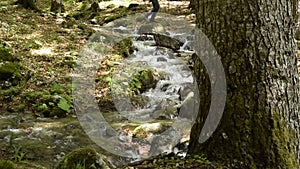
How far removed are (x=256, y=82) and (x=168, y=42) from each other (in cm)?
1058

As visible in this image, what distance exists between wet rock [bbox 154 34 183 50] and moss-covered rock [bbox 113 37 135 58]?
1.10 metres

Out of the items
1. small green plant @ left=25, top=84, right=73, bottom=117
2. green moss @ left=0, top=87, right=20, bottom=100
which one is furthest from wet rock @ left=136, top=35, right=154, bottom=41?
green moss @ left=0, top=87, right=20, bottom=100

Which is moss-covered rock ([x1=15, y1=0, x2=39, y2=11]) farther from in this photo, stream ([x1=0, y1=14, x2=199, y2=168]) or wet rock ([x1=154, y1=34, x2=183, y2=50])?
wet rock ([x1=154, y1=34, x2=183, y2=50])

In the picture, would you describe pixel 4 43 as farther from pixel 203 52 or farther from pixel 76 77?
pixel 203 52

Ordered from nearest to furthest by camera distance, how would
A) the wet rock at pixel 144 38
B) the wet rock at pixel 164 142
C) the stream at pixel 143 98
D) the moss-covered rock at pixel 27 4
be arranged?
Result: the wet rock at pixel 164 142, the stream at pixel 143 98, the wet rock at pixel 144 38, the moss-covered rock at pixel 27 4

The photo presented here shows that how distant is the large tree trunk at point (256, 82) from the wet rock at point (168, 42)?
33.1 feet

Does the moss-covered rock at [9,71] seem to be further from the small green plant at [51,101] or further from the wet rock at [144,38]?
the wet rock at [144,38]

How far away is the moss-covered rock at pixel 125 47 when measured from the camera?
1146cm

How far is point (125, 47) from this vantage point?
39.5 feet

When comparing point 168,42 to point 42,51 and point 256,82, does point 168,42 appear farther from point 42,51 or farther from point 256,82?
point 256,82

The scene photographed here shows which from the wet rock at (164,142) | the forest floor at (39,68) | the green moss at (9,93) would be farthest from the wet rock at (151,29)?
the wet rock at (164,142)

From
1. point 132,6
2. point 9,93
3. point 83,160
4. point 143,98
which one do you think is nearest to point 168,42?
point 143,98

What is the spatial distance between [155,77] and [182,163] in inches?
271

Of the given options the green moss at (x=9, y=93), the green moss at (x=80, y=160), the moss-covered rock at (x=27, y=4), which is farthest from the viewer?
the moss-covered rock at (x=27, y=4)
